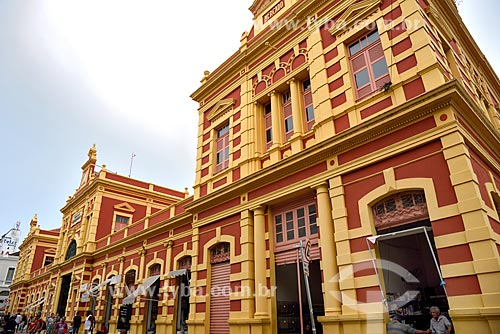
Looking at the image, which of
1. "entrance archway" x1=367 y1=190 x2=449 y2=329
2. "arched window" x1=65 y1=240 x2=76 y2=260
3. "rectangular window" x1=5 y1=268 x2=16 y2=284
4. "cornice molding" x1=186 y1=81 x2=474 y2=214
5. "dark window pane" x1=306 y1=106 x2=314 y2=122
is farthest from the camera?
"rectangular window" x1=5 y1=268 x2=16 y2=284

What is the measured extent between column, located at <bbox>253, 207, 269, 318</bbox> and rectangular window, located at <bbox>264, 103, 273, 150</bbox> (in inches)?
92.7

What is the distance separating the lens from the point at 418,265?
33.4 ft

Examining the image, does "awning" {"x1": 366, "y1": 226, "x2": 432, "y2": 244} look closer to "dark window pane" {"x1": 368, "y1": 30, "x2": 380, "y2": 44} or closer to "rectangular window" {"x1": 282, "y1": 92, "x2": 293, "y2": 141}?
"rectangular window" {"x1": 282, "y1": 92, "x2": 293, "y2": 141}

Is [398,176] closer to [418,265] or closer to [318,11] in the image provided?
[418,265]

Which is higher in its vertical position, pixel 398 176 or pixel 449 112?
pixel 449 112

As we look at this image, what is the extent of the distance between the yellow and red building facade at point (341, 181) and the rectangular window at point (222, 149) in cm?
6

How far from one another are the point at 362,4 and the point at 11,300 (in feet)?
152

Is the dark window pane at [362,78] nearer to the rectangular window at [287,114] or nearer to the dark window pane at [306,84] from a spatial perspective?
the dark window pane at [306,84]

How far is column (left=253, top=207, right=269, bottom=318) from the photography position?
9438 millimetres

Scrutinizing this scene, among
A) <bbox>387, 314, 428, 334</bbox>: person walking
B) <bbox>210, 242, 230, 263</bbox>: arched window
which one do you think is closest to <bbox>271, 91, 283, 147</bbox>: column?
<bbox>210, 242, 230, 263</bbox>: arched window

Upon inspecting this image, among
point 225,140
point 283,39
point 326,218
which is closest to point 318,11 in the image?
point 283,39

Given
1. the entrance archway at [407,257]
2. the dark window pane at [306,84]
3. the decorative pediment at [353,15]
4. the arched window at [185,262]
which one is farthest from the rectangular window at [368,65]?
the arched window at [185,262]

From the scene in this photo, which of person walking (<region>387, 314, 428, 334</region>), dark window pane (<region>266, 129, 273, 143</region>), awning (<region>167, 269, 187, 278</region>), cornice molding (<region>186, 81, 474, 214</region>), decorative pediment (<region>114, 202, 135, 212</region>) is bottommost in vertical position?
person walking (<region>387, 314, 428, 334</region>)

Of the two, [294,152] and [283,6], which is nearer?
[294,152]
